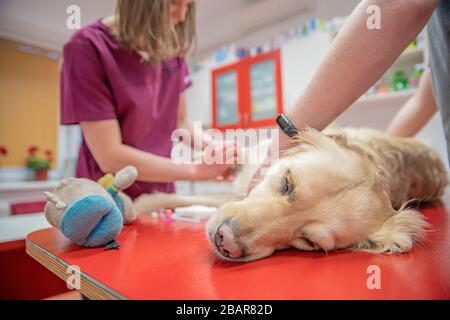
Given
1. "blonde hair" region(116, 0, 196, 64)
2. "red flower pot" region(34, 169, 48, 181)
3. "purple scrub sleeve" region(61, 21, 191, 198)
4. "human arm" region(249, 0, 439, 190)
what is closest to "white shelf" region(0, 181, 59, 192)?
"red flower pot" region(34, 169, 48, 181)

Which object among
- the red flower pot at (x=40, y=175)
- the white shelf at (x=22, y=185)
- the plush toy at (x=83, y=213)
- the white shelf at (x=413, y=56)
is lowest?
the white shelf at (x=22, y=185)

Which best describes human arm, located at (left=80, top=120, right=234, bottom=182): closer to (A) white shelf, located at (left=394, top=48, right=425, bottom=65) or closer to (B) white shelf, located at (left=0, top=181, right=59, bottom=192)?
(A) white shelf, located at (left=394, top=48, right=425, bottom=65)

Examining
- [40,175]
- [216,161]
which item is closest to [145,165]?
[216,161]

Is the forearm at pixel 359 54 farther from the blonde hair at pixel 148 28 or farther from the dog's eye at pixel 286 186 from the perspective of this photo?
the blonde hair at pixel 148 28

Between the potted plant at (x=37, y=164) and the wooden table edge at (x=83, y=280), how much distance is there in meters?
3.29

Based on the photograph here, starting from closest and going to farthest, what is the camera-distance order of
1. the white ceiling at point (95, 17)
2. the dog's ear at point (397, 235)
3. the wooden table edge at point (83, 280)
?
the wooden table edge at point (83, 280) < the dog's ear at point (397, 235) < the white ceiling at point (95, 17)

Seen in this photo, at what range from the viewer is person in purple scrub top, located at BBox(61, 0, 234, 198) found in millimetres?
1192

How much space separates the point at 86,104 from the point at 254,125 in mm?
2398

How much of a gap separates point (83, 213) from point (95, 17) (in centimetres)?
110

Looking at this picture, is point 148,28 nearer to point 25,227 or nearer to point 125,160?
point 125,160

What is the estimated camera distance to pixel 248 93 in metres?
3.44

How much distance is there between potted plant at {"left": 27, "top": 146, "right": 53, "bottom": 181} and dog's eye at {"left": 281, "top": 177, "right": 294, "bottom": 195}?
357cm

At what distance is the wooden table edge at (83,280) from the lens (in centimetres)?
42

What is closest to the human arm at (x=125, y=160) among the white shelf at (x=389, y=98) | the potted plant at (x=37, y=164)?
the white shelf at (x=389, y=98)
